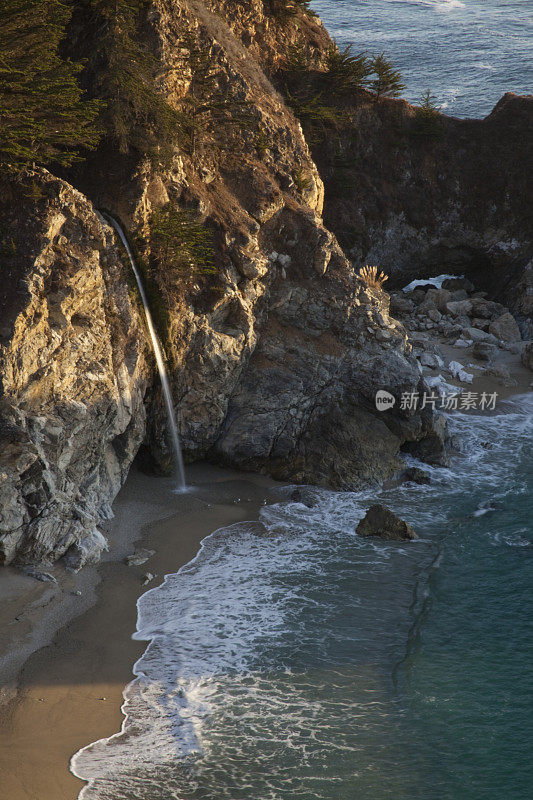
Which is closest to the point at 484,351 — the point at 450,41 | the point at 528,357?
the point at 528,357

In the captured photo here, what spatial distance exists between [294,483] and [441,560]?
4.46m

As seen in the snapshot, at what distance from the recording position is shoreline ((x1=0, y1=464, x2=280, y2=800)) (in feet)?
30.2

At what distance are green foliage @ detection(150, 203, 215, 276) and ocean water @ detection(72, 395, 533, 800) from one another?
6163mm

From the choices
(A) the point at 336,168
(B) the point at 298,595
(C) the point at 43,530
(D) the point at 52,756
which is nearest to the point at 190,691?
(D) the point at 52,756

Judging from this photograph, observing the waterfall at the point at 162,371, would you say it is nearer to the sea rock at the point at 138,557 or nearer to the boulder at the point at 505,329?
the sea rock at the point at 138,557

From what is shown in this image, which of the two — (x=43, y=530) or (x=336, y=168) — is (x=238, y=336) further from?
(x=336, y=168)

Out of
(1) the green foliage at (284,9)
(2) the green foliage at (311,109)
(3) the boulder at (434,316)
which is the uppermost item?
(1) the green foliage at (284,9)

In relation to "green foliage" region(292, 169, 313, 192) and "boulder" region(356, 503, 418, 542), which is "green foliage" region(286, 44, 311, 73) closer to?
"green foliage" region(292, 169, 313, 192)

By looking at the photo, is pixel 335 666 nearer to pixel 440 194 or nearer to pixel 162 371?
pixel 162 371

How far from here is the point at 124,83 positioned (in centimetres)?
1512

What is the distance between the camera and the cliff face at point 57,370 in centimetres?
1221

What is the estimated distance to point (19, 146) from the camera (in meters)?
12.1

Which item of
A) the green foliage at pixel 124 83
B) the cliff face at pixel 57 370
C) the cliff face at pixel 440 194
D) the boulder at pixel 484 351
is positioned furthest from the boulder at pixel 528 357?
the cliff face at pixel 57 370

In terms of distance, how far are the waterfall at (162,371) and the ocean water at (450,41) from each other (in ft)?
109
